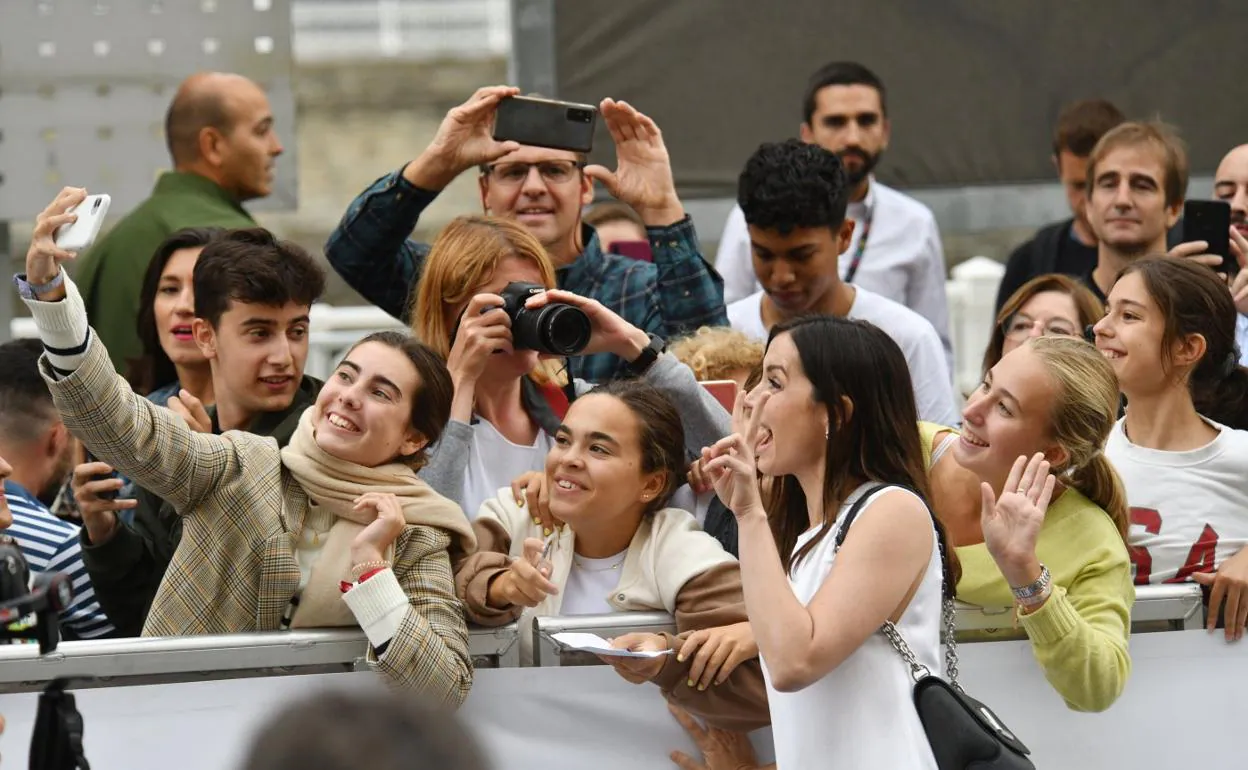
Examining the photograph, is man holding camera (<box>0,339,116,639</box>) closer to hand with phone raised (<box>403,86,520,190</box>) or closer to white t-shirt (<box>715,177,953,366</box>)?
hand with phone raised (<box>403,86,520,190</box>)

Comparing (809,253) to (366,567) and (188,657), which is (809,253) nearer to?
(366,567)

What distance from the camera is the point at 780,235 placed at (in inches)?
193

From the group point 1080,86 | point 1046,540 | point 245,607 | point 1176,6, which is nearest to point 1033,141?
point 1080,86

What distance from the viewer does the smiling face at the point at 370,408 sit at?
380 cm

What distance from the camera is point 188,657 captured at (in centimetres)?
363

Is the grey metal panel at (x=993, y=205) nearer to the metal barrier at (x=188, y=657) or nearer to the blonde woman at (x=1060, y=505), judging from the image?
the blonde woman at (x=1060, y=505)

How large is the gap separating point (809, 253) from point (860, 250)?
4.09ft

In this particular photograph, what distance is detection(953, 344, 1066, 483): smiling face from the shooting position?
3.81 meters

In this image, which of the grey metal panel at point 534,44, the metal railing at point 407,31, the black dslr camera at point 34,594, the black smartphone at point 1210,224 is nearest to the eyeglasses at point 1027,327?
the black smartphone at point 1210,224

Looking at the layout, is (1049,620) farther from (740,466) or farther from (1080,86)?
(1080,86)

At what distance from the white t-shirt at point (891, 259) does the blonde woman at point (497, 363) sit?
1.61 meters

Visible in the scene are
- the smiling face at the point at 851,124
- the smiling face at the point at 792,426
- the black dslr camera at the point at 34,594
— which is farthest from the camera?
the smiling face at the point at 851,124

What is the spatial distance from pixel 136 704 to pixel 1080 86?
16.7 ft

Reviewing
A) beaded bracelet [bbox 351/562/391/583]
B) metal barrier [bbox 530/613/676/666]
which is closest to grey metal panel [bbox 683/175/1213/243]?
metal barrier [bbox 530/613/676/666]
